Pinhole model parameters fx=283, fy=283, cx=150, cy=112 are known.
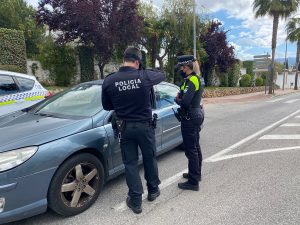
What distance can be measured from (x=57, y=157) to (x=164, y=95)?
102 inches

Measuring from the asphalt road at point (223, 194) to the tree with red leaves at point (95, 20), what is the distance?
1034 centimetres

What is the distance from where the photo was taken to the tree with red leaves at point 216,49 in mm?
24875

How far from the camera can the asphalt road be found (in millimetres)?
3178

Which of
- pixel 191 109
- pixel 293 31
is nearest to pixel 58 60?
pixel 191 109

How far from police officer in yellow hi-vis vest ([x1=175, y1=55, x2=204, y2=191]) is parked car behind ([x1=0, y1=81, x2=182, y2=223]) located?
95 centimetres

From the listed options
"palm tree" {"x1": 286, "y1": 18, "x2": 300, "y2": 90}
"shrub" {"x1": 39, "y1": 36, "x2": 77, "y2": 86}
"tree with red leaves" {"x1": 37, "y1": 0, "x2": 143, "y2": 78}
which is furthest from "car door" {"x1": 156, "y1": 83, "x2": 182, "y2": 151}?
"palm tree" {"x1": 286, "y1": 18, "x2": 300, "y2": 90}

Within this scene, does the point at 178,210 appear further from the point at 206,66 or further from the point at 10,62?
the point at 206,66

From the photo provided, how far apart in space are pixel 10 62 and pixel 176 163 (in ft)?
42.0

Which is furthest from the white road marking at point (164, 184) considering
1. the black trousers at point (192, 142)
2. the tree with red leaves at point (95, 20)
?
the tree with red leaves at point (95, 20)

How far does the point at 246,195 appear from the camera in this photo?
12.4ft

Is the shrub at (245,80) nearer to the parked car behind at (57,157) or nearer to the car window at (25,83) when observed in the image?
the car window at (25,83)

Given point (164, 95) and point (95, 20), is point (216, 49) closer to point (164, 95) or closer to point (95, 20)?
point (95, 20)

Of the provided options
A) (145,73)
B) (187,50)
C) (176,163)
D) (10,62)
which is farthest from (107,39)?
(145,73)

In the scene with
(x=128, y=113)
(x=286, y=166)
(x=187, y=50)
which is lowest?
(x=286, y=166)
